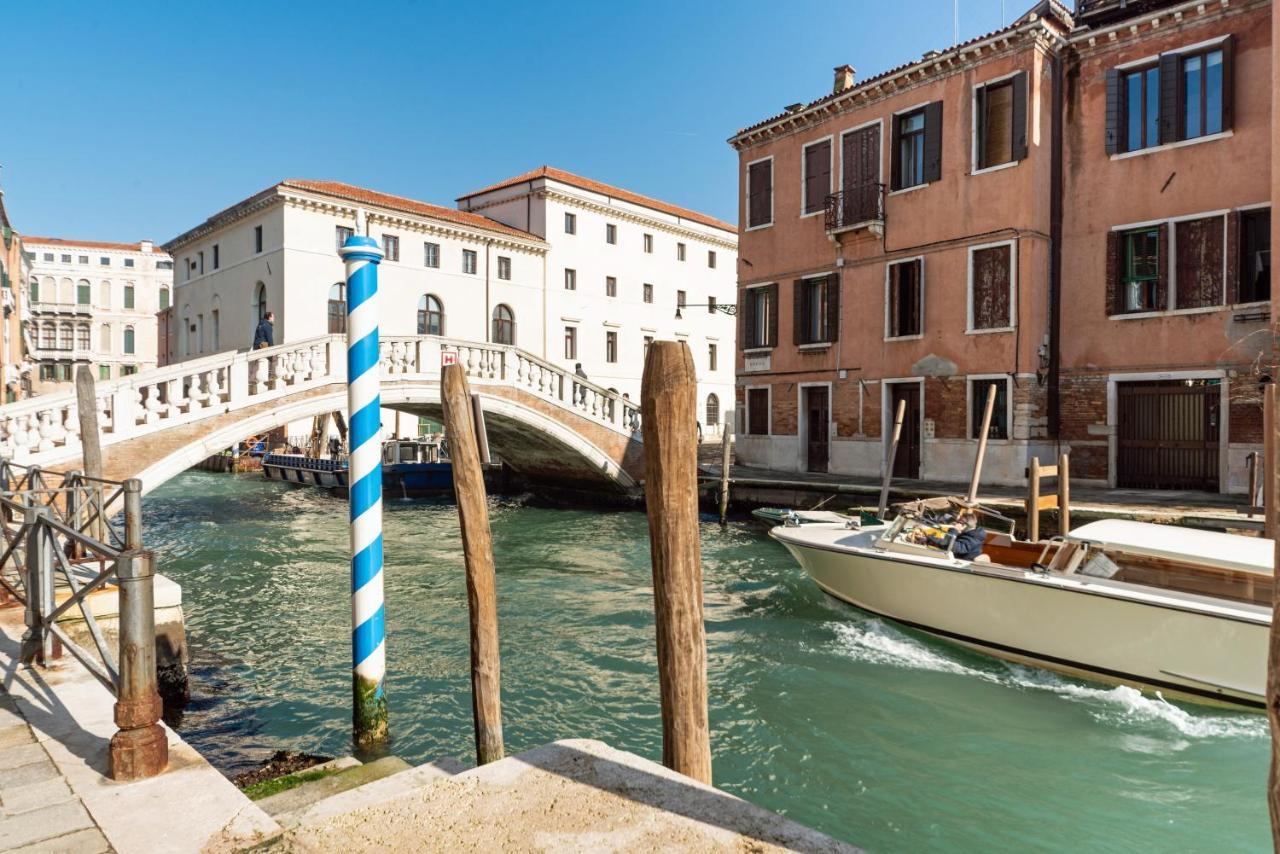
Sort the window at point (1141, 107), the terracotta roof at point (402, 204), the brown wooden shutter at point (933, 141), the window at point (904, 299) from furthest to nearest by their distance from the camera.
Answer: the terracotta roof at point (402, 204)
the window at point (904, 299)
the brown wooden shutter at point (933, 141)
the window at point (1141, 107)

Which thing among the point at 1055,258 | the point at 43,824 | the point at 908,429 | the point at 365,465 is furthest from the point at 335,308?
the point at 43,824

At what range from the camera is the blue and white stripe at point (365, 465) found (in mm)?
3777

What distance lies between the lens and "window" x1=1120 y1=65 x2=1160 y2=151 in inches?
463

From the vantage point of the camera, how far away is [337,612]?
319 inches

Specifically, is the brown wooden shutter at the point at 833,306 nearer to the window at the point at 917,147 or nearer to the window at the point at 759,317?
the window at the point at 759,317

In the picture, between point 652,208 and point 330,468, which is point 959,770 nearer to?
point 330,468

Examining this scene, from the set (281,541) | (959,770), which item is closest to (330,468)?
(281,541)

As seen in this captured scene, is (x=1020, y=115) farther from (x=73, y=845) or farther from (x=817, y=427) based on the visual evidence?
(x=73, y=845)

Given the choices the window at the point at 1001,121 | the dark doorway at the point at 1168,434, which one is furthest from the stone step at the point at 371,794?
the window at the point at 1001,121

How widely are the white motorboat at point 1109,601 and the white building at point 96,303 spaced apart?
169ft

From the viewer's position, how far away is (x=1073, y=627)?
5.85 meters

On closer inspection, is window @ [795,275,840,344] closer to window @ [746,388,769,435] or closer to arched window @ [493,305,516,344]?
window @ [746,388,769,435]

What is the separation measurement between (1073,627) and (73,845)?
5848 millimetres

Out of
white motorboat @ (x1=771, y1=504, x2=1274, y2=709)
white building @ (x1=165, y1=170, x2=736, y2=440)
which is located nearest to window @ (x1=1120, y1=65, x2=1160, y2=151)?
white motorboat @ (x1=771, y1=504, x2=1274, y2=709)
